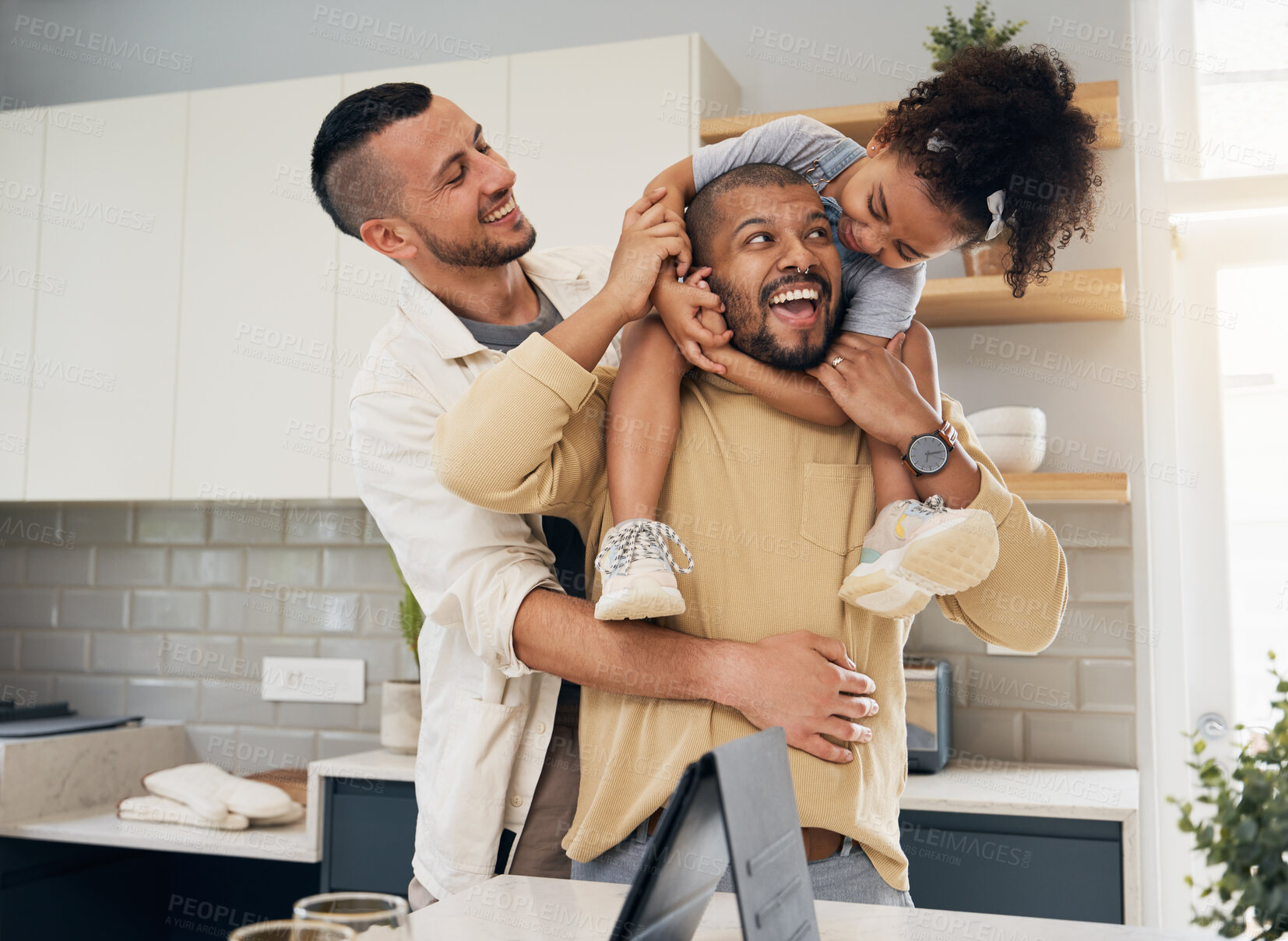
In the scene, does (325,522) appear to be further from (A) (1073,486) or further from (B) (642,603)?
(B) (642,603)

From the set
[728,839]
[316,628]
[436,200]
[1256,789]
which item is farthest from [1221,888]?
[316,628]

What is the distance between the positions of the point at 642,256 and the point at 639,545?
34 centimetres

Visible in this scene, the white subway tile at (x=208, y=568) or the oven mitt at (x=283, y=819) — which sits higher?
the white subway tile at (x=208, y=568)

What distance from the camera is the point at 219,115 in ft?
8.75

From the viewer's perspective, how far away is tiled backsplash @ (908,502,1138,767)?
2.34 m

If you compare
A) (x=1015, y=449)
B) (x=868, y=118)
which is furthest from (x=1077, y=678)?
(x=868, y=118)

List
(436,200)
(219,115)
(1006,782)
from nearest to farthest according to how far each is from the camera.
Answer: (436,200), (1006,782), (219,115)

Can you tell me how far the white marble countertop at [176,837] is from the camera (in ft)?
7.48

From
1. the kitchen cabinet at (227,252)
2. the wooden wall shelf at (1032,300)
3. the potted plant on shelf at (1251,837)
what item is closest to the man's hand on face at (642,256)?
the potted plant on shelf at (1251,837)

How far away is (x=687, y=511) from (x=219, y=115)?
6.67 ft

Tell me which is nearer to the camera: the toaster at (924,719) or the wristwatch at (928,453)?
the wristwatch at (928,453)

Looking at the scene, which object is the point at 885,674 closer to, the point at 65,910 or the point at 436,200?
the point at 436,200

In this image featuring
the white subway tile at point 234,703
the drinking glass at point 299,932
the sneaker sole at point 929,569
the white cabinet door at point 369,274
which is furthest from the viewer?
the white subway tile at point 234,703

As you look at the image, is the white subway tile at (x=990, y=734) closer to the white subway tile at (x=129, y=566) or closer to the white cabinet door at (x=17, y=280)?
the white subway tile at (x=129, y=566)
